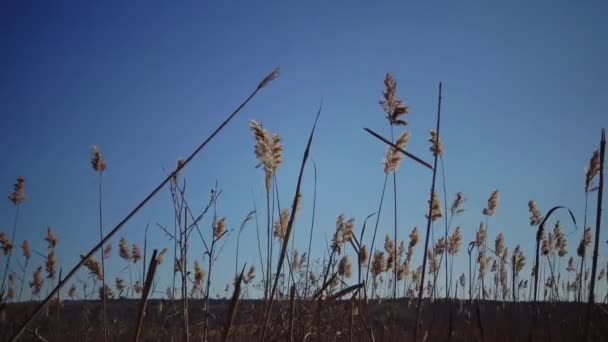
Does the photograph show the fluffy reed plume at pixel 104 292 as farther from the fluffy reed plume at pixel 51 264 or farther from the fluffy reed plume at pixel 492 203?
the fluffy reed plume at pixel 492 203

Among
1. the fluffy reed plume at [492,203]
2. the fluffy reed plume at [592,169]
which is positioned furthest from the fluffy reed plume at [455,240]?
the fluffy reed plume at [592,169]

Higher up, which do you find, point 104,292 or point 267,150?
point 267,150

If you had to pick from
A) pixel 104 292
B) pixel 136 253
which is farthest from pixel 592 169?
pixel 136 253

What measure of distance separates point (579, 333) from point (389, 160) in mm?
2149

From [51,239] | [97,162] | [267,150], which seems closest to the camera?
[267,150]

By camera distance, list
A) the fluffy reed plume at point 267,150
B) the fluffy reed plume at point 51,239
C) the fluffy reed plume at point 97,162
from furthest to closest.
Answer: the fluffy reed plume at point 51,239
the fluffy reed plume at point 97,162
the fluffy reed plume at point 267,150

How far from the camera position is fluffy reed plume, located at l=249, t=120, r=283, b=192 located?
2285 millimetres

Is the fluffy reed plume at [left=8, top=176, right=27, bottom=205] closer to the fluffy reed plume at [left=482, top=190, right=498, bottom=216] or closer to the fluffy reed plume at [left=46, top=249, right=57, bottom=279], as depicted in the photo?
the fluffy reed plume at [left=46, top=249, right=57, bottom=279]

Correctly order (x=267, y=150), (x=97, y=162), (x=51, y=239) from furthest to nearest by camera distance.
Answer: (x=51, y=239), (x=97, y=162), (x=267, y=150)

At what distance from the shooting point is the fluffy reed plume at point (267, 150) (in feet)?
7.50

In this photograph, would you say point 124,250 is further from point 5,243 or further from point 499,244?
point 499,244

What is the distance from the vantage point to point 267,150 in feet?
7.97

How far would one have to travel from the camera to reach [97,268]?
142 inches

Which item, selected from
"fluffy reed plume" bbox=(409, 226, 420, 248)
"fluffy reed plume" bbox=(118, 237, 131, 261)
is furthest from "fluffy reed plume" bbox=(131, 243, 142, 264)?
"fluffy reed plume" bbox=(409, 226, 420, 248)
